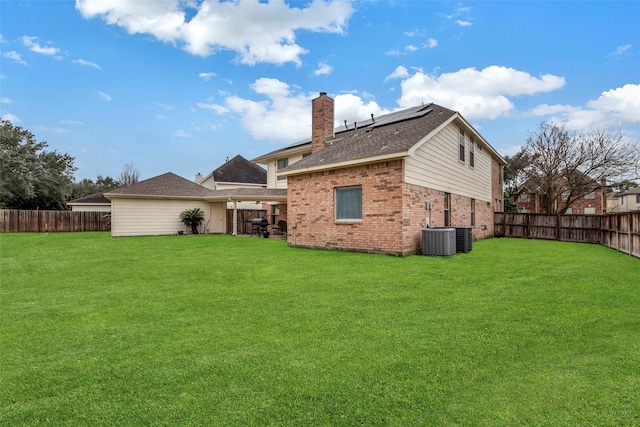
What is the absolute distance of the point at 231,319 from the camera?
4020mm

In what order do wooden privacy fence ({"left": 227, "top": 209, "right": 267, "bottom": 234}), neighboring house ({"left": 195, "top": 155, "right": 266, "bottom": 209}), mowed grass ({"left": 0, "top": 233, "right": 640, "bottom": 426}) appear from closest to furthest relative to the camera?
mowed grass ({"left": 0, "top": 233, "right": 640, "bottom": 426}) < wooden privacy fence ({"left": 227, "top": 209, "right": 267, "bottom": 234}) < neighboring house ({"left": 195, "top": 155, "right": 266, "bottom": 209})

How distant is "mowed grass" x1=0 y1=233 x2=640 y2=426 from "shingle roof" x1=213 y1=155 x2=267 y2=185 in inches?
955

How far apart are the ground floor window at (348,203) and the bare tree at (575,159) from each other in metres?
23.3

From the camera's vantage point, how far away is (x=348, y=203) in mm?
11070

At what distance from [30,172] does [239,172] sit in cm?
1774

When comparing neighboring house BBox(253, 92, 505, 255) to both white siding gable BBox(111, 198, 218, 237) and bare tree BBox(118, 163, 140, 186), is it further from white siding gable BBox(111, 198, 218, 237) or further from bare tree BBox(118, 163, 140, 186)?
bare tree BBox(118, 163, 140, 186)

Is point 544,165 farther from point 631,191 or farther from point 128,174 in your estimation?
point 128,174

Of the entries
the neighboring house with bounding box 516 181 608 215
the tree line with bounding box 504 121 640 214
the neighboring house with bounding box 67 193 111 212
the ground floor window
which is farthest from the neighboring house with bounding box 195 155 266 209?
the neighboring house with bounding box 516 181 608 215

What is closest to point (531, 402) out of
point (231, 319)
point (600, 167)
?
point (231, 319)

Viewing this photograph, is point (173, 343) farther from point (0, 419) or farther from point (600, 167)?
point (600, 167)

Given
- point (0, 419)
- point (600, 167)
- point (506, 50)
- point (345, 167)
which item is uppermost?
point (506, 50)

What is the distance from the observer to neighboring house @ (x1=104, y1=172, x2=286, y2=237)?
62.1 feet

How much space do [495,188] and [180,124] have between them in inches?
830

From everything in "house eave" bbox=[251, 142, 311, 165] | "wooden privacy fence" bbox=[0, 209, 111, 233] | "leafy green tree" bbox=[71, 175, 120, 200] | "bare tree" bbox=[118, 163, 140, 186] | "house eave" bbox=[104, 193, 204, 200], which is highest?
"bare tree" bbox=[118, 163, 140, 186]
